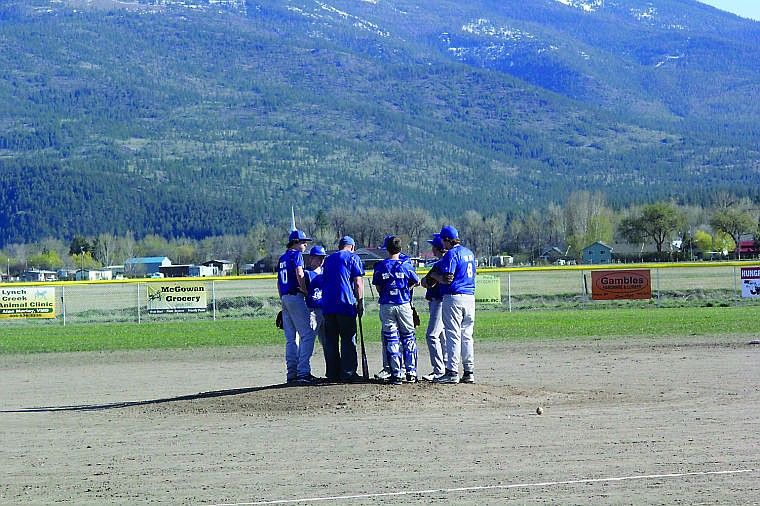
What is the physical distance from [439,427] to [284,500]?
11.5 ft

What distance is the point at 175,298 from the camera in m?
36.0

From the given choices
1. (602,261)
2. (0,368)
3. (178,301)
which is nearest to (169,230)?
(602,261)

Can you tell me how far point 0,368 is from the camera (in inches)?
874

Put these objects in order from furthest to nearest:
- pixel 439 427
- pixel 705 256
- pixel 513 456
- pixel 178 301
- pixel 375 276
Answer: pixel 705 256
pixel 178 301
pixel 375 276
pixel 439 427
pixel 513 456

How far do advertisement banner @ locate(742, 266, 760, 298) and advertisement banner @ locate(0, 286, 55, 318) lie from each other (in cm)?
2176

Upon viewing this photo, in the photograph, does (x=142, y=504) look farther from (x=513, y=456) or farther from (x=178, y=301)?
(x=178, y=301)

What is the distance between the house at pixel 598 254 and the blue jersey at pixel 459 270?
105m

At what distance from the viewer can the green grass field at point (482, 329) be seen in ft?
86.2

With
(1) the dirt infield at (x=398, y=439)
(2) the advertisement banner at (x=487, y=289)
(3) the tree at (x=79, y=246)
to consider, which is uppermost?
(3) the tree at (x=79, y=246)


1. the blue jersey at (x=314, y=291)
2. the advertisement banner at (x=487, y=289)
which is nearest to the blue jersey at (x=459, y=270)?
the blue jersey at (x=314, y=291)

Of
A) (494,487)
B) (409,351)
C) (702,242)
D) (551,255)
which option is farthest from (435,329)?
(551,255)

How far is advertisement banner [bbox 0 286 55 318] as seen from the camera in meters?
34.7

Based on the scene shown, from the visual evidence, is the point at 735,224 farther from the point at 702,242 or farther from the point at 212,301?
the point at 212,301

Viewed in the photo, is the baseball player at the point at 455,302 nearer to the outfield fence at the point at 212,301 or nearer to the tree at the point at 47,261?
the outfield fence at the point at 212,301
